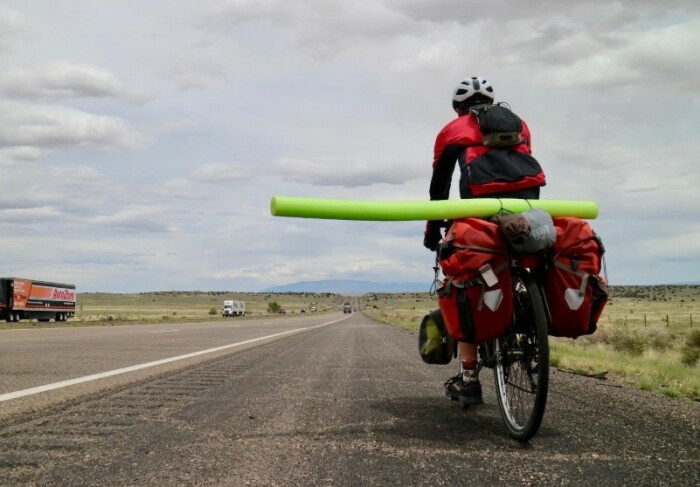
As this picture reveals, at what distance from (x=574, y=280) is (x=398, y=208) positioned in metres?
1.20

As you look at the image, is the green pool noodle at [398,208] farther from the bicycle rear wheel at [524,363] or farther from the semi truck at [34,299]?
the semi truck at [34,299]

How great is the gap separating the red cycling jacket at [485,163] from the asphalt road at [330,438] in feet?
5.43

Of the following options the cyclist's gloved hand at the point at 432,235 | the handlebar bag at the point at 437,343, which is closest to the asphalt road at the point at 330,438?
the handlebar bag at the point at 437,343

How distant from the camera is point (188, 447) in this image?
3.47 m

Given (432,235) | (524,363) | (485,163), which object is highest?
(485,163)

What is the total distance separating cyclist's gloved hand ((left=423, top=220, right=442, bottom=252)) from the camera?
4.48 metres

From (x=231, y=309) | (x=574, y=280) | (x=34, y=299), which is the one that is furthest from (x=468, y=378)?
(x=231, y=309)

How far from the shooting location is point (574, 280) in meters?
3.70

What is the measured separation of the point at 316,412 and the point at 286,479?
180 centimetres

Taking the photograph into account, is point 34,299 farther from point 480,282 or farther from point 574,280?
point 574,280

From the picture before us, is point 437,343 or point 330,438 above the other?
point 437,343

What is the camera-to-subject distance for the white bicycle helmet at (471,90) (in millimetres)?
4539

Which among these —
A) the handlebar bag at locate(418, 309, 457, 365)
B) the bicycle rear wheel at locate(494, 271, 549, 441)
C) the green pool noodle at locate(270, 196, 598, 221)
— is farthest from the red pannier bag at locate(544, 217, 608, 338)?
the handlebar bag at locate(418, 309, 457, 365)

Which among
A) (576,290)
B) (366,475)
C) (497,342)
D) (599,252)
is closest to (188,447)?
(366,475)
